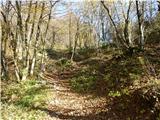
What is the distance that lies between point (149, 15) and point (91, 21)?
14.5m

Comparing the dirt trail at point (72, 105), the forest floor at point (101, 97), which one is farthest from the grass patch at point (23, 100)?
the dirt trail at point (72, 105)

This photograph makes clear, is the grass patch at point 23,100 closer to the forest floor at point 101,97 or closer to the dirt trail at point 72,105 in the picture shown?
the forest floor at point 101,97

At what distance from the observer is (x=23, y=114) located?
13.3m

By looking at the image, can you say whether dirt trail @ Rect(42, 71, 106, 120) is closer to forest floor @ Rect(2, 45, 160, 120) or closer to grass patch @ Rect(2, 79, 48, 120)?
forest floor @ Rect(2, 45, 160, 120)

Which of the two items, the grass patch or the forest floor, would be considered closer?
the grass patch

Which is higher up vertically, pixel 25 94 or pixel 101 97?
pixel 25 94

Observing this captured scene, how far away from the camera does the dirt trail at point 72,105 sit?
14391 millimetres

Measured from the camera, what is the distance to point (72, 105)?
16.5 metres

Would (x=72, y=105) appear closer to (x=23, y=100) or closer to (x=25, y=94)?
(x=23, y=100)

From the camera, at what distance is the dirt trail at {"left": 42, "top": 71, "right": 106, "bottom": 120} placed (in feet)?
47.2

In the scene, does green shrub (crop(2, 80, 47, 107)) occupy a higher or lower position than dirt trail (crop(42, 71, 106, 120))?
higher

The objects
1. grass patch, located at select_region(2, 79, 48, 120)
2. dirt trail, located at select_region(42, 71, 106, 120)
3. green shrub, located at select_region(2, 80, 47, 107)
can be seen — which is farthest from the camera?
green shrub, located at select_region(2, 80, 47, 107)

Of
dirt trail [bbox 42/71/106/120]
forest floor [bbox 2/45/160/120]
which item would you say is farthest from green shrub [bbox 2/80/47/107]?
dirt trail [bbox 42/71/106/120]

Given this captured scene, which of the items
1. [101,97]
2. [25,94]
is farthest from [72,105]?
[25,94]
